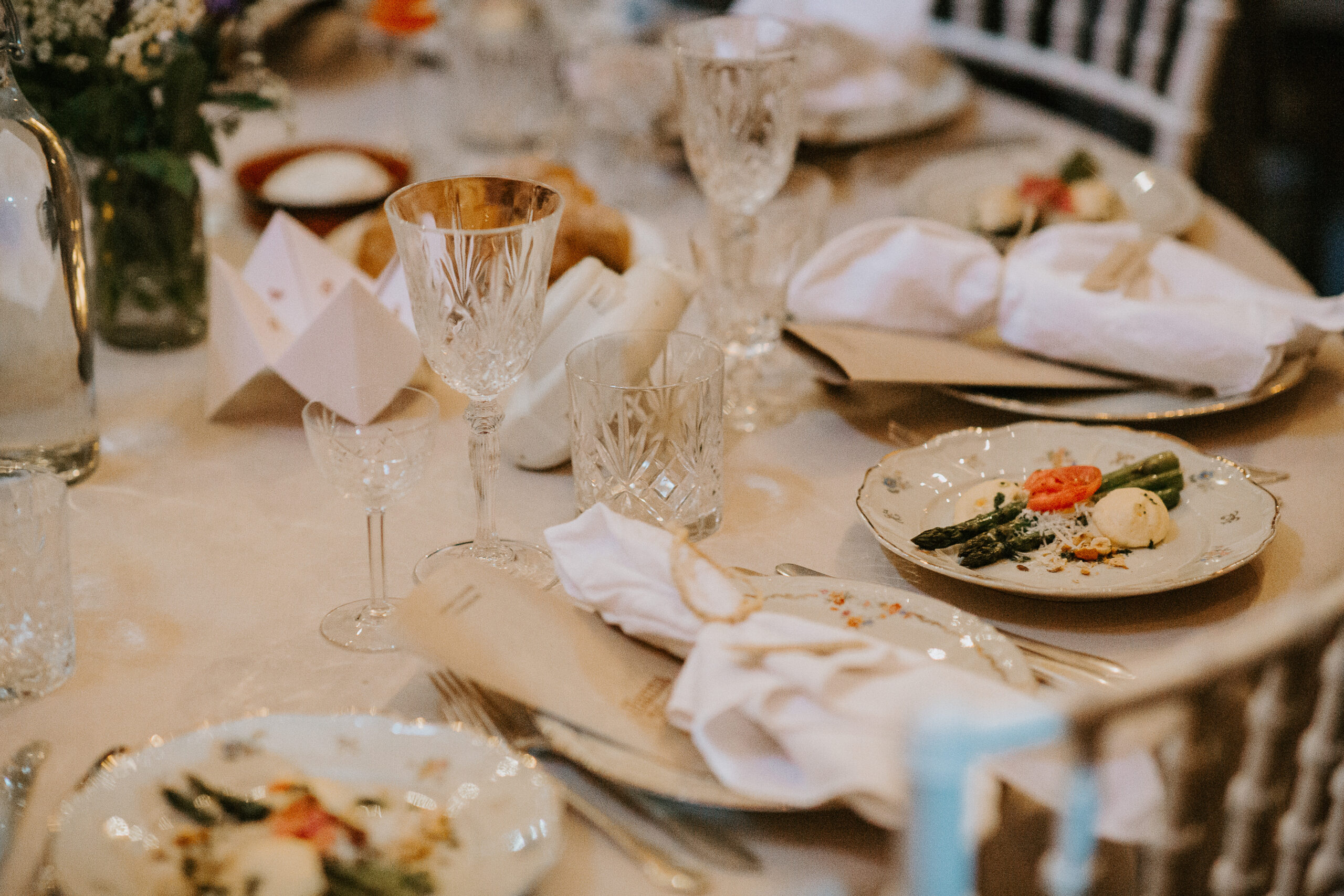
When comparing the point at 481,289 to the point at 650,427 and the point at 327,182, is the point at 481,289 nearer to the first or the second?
the point at 650,427

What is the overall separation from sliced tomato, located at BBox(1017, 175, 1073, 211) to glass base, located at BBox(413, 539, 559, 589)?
84 centimetres

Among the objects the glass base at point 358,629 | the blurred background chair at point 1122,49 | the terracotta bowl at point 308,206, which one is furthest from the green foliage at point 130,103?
the blurred background chair at point 1122,49

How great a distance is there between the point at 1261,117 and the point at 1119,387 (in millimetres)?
2526

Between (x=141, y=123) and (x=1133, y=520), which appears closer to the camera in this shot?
(x=1133, y=520)

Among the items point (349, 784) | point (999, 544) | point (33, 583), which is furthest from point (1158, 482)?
point (33, 583)

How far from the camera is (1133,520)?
3.06 ft

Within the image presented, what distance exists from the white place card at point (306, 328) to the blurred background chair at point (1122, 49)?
52.0 inches

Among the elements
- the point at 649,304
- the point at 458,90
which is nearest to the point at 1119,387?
the point at 649,304

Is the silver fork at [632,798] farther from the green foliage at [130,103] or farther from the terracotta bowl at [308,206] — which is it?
the terracotta bowl at [308,206]

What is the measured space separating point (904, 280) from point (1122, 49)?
113cm

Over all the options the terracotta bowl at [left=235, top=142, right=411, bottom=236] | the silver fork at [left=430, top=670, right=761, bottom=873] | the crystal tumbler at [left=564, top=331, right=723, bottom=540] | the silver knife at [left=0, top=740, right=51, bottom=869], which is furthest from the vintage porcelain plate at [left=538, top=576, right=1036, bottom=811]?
the terracotta bowl at [left=235, top=142, right=411, bottom=236]

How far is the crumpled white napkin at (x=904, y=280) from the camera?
48.0 inches

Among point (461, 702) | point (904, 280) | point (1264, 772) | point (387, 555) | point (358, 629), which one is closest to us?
point (1264, 772)

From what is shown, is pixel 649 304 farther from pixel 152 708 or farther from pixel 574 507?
pixel 152 708
